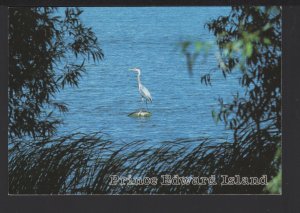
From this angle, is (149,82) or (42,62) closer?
(149,82)

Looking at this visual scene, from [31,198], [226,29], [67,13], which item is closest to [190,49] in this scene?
[226,29]

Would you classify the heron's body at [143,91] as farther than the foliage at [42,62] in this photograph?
No

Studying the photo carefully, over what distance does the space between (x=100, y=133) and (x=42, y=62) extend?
1052mm

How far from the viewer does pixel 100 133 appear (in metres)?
7.69

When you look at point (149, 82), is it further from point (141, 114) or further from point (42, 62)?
point (42, 62)

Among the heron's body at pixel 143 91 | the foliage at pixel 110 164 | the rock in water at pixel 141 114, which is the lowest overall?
the foliage at pixel 110 164

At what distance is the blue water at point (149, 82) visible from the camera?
7.63 m

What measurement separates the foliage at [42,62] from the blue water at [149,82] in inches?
4.9

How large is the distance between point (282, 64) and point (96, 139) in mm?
2245

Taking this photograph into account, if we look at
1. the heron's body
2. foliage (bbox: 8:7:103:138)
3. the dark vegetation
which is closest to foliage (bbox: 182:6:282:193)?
the dark vegetation

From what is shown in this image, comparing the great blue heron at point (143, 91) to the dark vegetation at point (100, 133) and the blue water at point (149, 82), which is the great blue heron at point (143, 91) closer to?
the blue water at point (149, 82)

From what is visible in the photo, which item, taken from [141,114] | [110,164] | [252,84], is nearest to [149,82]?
[141,114]

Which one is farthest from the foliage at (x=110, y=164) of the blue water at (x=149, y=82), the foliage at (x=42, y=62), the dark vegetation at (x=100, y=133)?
the foliage at (x=42, y=62)

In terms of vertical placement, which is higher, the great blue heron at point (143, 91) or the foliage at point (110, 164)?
the great blue heron at point (143, 91)
